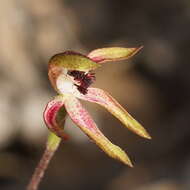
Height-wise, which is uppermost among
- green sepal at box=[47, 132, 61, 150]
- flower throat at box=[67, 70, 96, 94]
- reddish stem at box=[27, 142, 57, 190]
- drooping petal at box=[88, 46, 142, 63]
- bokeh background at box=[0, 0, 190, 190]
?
drooping petal at box=[88, 46, 142, 63]

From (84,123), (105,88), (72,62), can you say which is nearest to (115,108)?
(84,123)

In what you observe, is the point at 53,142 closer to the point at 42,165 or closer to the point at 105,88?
the point at 42,165

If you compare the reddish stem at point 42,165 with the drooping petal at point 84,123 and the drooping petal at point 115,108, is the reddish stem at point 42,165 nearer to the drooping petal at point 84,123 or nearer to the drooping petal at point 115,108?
the drooping petal at point 84,123

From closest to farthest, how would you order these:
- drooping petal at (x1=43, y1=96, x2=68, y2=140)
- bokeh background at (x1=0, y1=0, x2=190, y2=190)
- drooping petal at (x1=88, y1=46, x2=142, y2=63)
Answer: drooping petal at (x1=43, y1=96, x2=68, y2=140)
drooping petal at (x1=88, y1=46, x2=142, y2=63)
bokeh background at (x1=0, y1=0, x2=190, y2=190)

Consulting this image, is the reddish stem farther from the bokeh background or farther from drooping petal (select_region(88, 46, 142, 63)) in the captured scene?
the bokeh background

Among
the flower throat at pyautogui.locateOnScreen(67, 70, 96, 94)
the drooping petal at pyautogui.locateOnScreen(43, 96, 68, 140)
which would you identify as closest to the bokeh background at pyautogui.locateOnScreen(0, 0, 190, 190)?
the flower throat at pyautogui.locateOnScreen(67, 70, 96, 94)

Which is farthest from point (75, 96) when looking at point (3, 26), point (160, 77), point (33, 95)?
point (160, 77)

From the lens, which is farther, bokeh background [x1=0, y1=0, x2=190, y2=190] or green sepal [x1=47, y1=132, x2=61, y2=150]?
bokeh background [x1=0, y1=0, x2=190, y2=190]

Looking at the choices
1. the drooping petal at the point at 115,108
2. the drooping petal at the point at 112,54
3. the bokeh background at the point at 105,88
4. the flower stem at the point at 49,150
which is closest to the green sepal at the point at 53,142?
the flower stem at the point at 49,150
